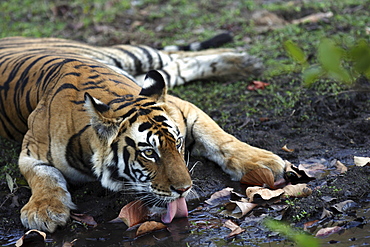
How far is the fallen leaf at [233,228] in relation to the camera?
2616 mm

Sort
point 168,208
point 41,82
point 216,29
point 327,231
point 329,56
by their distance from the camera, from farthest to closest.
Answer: point 216,29, point 41,82, point 168,208, point 327,231, point 329,56

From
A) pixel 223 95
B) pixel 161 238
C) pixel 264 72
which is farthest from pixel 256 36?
pixel 161 238

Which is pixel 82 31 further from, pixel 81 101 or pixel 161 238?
pixel 161 238

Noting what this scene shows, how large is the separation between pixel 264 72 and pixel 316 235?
2.86 meters

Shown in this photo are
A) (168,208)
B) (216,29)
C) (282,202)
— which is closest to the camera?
(168,208)

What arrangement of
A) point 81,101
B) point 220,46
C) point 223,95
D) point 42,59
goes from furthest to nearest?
point 220,46 < point 223,95 < point 42,59 < point 81,101

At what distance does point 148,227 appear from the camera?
2.79 metres

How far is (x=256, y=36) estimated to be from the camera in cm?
630

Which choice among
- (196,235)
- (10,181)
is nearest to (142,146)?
(196,235)

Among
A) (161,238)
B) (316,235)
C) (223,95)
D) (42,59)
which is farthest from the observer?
(223,95)

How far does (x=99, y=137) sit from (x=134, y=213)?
480mm

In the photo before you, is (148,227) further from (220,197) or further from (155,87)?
(155,87)

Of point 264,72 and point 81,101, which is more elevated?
point 81,101

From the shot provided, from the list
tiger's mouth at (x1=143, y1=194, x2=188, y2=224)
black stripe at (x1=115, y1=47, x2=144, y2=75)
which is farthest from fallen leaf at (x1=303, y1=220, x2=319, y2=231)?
black stripe at (x1=115, y1=47, x2=144, y2=75)
